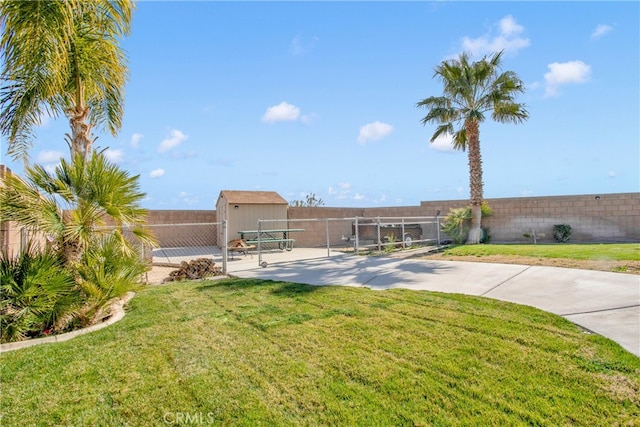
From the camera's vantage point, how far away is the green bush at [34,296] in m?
3.99

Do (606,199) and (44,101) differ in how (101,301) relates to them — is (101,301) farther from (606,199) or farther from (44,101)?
(606,199)

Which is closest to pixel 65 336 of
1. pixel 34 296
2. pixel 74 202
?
pixel 34 296

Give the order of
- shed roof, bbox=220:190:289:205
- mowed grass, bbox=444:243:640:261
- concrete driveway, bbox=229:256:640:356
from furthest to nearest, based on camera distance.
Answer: shed roof, bbox=220:190:289:205
mowed grass, bbox=444:243:640:261
concrete driveway, bbox=229:256:640:356

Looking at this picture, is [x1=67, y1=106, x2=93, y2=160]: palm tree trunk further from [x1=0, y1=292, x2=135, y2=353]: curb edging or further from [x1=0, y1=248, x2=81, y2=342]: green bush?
[x1=0, y1=292, x2=135, y2=353]: curb edging

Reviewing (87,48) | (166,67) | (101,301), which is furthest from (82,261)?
(166,67)

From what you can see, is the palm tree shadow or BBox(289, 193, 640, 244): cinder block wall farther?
BBox(289, 193, 640, 244): cinder block wall

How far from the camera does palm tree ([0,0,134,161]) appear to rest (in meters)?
4.60

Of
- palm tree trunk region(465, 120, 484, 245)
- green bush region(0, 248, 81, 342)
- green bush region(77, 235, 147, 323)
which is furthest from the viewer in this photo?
palm tree trunk region(465, 120, 484, 245)

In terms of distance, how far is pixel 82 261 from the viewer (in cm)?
470

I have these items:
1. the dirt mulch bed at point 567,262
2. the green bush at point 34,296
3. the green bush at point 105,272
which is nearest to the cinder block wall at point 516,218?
the green bush at point 105,272

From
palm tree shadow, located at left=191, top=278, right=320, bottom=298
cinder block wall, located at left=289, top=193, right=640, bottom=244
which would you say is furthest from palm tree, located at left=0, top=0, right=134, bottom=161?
cinder block wall, located at left=289, top=193, right=640, bottom=244

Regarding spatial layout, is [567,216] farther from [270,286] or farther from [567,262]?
[270,286]

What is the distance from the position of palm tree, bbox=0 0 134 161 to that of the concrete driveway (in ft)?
15.5

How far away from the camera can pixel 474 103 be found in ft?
45.0
